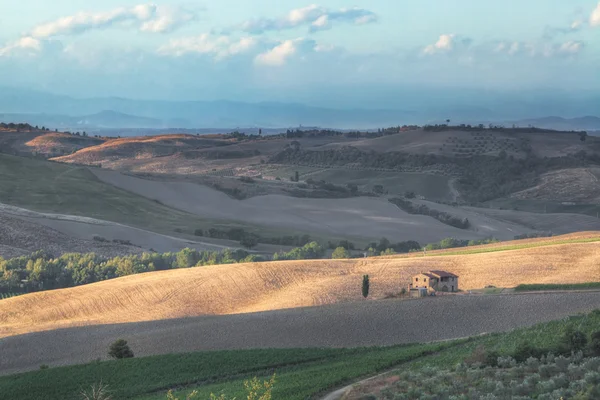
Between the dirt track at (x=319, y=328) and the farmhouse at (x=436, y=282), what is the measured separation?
2.95 metres

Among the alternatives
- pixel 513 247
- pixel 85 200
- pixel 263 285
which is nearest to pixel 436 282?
pixel 263 285

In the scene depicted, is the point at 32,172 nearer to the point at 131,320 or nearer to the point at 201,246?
the point at 201,246

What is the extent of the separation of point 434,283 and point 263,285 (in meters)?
9.18

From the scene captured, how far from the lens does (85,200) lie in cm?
8769

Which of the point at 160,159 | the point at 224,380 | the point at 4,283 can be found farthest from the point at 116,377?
the point at 160,159

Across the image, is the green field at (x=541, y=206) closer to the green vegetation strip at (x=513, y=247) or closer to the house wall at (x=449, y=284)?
the green vegetation strip at (x=513, y=247)

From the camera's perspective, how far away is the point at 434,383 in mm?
19953

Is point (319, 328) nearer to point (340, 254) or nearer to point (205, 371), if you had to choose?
point (205, 371)

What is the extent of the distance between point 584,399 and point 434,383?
4.52m

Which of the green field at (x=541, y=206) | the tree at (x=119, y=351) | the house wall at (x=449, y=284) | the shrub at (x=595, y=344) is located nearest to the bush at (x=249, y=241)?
the house wall at (x=449, y=284)

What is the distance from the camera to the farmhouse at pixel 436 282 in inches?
1533

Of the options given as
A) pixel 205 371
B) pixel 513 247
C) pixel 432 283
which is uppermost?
pixel 432 283

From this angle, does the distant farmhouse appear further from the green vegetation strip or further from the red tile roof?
the green vegetation strip

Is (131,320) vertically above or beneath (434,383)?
beneath
